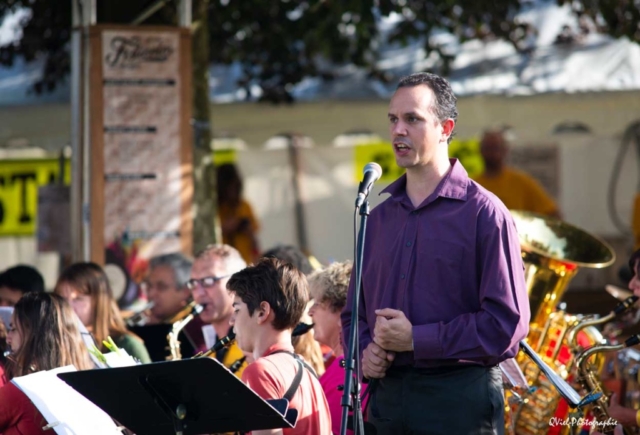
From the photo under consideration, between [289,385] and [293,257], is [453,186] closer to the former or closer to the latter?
[289,385]

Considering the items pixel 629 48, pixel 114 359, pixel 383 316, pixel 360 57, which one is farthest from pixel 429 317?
pixel 629 48

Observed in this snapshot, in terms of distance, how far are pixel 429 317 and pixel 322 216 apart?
26.1 ft

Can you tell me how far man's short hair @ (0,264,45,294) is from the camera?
7.08m

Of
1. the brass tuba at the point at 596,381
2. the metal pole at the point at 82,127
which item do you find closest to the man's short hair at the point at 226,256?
the metal pole at the point at 82,127

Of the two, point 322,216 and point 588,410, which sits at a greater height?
point 322,216

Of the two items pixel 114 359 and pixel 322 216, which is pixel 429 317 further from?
pixel 322 216

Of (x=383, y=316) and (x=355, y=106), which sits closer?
(x=383, y=316)

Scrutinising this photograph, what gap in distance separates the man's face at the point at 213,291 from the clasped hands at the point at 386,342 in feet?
7.93

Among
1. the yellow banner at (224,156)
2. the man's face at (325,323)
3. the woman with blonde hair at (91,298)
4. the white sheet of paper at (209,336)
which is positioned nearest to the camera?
the man's face at (325,323)

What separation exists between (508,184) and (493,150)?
1.10 feet

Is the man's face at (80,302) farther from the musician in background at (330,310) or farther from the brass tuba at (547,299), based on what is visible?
the brass tuba at (547,299)

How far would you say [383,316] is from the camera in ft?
13.0

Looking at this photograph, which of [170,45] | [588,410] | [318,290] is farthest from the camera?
[170,45]

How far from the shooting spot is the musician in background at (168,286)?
7418mm
